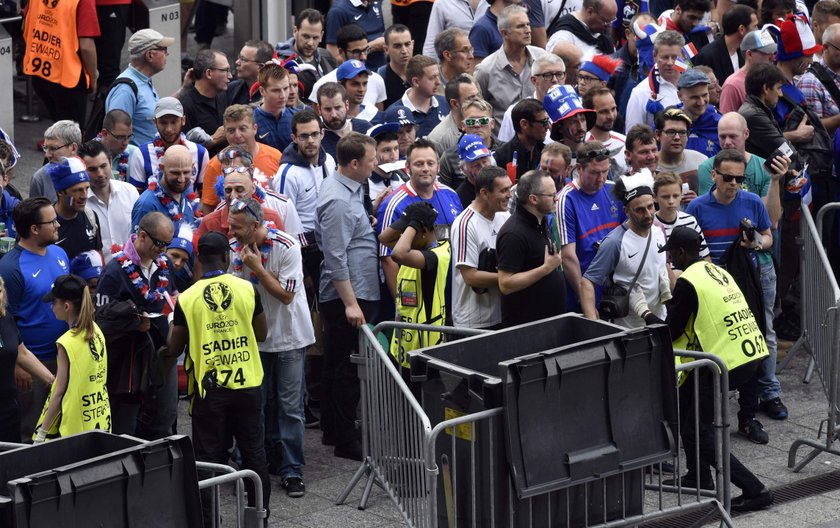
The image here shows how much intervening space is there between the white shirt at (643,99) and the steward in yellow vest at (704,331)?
11.0 feet

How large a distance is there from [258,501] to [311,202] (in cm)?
391

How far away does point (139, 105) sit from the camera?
11398mm

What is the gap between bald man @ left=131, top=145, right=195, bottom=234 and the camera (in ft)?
31.6

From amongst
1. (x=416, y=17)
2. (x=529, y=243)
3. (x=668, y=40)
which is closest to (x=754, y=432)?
(x=529, y=243)

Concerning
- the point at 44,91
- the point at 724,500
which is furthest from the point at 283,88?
the point at 724,500

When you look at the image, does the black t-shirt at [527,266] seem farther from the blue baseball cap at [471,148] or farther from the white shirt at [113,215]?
the white shirt at [113,215]

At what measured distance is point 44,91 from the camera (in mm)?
13250

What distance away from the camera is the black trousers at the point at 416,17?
15195mm

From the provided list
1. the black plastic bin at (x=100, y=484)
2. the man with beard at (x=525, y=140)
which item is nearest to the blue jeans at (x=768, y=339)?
the man with beard at (x=525, y=140)

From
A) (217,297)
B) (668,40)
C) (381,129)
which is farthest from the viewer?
(668,40)

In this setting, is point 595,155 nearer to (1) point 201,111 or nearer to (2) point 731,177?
(2) point 731,177

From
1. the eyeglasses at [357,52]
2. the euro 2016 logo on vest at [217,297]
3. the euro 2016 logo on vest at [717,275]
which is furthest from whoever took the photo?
the eyeglasses at [357,52]

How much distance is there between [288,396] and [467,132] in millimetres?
2716

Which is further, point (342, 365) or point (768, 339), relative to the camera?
point (768, 339)
